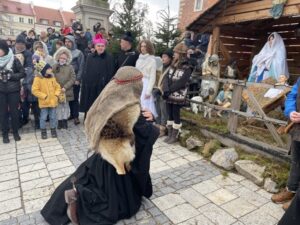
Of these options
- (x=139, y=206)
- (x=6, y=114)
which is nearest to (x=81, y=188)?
(x=139, y=206)

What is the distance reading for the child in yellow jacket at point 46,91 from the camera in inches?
217

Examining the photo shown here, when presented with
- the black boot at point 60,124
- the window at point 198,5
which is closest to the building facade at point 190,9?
the window at point 198,5

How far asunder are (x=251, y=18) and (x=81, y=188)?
5.15 m

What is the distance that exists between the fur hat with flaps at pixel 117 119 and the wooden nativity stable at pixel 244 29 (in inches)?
166

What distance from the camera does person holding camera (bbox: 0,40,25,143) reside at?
17.0 ft

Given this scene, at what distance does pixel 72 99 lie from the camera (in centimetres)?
641

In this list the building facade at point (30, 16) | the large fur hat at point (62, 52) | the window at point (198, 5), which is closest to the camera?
the large fur hat at point (62, 52)

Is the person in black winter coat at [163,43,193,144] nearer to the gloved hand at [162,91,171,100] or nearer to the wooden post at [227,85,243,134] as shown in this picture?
the gloved hand at [162,91,171,100]

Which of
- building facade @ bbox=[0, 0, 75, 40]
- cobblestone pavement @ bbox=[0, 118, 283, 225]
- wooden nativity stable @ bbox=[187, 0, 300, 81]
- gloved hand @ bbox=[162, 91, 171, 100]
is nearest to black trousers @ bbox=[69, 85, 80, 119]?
cobblestone pavement @ bbox=[0, 118, 283, 225]

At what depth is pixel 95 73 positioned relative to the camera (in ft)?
19.6

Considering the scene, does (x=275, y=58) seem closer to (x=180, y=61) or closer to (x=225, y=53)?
(x=225, y=53)

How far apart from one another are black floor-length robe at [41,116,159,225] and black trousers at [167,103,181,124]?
2353mm

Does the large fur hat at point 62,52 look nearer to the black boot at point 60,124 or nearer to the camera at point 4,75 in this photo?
the camera at point 4,75

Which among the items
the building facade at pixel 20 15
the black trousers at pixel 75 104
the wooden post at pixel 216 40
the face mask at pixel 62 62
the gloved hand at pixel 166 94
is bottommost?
the black trousers at pixel 75 104
